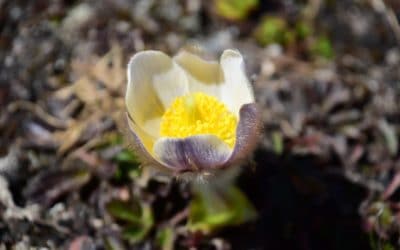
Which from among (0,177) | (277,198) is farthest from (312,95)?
(0,177)

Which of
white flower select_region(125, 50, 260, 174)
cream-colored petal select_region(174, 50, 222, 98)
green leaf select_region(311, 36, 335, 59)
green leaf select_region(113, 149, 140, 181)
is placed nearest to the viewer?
white flower select_region(125, 50, 260, 174)

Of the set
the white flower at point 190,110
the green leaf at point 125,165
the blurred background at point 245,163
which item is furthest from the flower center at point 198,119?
the green leaf at point 125,165

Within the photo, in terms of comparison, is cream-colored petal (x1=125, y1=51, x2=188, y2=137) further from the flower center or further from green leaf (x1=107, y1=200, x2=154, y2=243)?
green leaf (x1=107, y1=200, x2=154, y2=243)

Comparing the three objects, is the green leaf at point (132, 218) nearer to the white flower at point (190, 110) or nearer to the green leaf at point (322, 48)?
the white flower at point (190, 110)

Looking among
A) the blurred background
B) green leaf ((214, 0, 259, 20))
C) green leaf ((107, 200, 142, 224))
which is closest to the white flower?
the blurred background

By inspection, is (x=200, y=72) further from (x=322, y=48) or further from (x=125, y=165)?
(x=322, y=48)

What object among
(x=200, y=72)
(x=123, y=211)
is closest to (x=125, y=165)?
(x=123, y=211)
